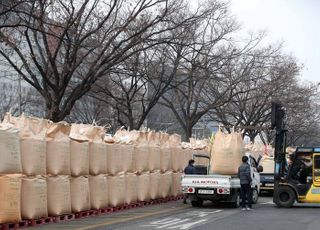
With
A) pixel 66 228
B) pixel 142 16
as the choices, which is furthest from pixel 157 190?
pixel 142 16

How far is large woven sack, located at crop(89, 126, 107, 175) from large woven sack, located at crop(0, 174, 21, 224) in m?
3.29

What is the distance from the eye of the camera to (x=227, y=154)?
61.4 ft

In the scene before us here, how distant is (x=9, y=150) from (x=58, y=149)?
1855mm

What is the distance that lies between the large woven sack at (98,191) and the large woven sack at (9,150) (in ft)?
10.9

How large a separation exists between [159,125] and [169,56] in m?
33.1

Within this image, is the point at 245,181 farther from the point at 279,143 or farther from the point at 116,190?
the point at 116,190

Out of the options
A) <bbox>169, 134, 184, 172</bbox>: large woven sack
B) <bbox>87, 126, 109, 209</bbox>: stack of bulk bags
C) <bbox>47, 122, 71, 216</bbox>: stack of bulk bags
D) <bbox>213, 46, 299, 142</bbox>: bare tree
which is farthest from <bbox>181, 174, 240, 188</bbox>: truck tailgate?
<bbox>213, 46, 299, 142</bbox>: bare tree

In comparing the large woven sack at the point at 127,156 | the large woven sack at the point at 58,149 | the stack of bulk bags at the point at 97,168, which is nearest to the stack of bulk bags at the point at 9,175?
the large woven sack at the point at 58,149

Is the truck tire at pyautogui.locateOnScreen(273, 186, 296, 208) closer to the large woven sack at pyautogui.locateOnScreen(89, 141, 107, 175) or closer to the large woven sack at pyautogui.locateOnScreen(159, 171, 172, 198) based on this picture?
the large woven sack at pyautogui.locateOnScreen(159, 171, 172, 198)

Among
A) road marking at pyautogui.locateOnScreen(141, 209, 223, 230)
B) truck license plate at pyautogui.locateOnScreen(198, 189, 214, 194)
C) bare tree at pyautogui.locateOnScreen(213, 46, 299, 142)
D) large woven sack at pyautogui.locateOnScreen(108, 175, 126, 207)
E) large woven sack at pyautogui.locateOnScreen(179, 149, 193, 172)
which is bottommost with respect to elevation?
road marking at pyautogui.locateOnScreen(141, 209, 223, 230)

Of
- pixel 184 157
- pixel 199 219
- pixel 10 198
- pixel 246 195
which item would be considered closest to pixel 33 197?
pixel 10 198

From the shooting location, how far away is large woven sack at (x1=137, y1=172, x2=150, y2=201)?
17453mm

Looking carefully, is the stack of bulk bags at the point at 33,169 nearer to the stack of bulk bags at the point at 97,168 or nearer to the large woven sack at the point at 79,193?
the large woven sack at the point at 79,193

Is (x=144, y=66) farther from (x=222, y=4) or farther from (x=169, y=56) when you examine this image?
(x=222, y=4)
